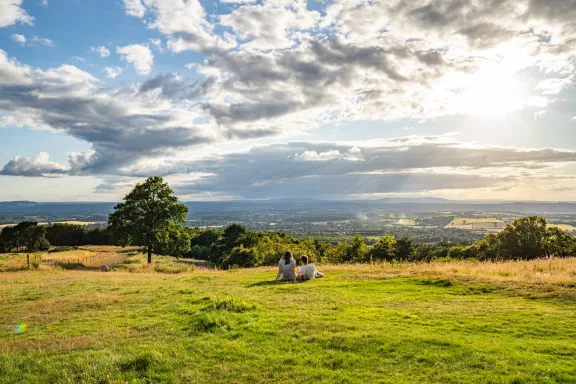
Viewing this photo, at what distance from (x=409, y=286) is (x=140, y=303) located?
12.2 m

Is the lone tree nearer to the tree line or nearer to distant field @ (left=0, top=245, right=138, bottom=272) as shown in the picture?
the tree line

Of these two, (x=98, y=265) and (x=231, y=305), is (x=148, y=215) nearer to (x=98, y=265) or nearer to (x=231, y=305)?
(x=98, y=265)

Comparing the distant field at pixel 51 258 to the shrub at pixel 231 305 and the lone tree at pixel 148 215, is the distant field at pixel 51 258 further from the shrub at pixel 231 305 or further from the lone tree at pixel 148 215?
the shrub at pixel 231 305

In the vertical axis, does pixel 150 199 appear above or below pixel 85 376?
above

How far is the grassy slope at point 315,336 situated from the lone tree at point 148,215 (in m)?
34.2

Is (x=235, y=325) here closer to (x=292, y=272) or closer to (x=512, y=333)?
(x=512, y=333)

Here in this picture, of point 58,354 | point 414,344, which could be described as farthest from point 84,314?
point 414,344

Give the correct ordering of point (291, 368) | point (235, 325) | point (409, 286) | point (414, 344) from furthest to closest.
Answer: point (409, 286), point (235, 325), point (414, 344), point (291, 368)

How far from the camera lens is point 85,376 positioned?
333 inches

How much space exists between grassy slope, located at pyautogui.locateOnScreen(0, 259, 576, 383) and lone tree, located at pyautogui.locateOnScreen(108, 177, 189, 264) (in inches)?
1346

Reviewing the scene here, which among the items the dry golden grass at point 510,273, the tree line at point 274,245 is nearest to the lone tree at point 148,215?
the tree line at point 274,245

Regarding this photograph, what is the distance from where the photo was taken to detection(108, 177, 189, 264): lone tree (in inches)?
2024

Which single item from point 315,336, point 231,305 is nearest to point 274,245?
point 231,305

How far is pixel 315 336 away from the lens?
10.2 metres
